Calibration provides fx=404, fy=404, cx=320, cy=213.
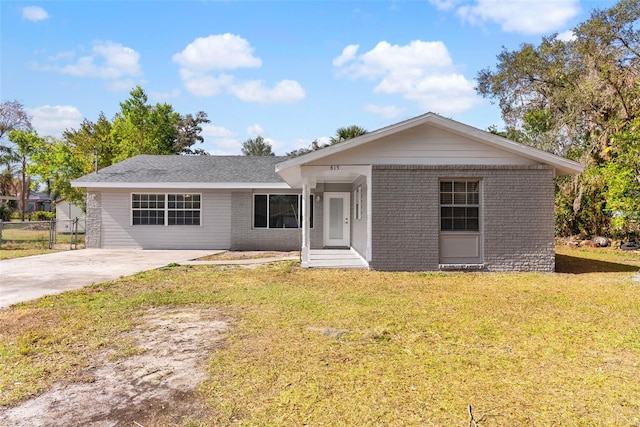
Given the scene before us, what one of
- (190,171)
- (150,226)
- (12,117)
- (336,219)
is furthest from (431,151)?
(12,117)

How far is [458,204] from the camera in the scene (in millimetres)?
10734

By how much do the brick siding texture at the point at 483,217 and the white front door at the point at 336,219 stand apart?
5.56 m

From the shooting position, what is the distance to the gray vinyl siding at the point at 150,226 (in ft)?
54.2

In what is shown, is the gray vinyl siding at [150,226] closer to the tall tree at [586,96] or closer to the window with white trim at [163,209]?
the window with white trim at [163,209]

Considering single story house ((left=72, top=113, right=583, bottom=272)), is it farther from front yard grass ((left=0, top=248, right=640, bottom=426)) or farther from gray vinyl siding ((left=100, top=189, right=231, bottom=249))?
gray vinyl siding ((left=100, top=189, right=231, bottom=249))

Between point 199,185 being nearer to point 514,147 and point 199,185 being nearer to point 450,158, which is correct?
point 450,158

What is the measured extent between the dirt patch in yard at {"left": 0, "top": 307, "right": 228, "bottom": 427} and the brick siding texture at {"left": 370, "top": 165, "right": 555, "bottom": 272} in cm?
637

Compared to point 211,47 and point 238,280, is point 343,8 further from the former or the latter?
point 238,280

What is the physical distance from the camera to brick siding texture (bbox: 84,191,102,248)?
1652cm

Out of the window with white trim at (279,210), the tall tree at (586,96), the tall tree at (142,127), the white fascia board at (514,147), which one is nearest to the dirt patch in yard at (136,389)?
the white fascia board at (514,147)

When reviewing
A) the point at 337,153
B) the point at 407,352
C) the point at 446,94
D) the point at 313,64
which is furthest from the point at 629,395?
the point at 446,94

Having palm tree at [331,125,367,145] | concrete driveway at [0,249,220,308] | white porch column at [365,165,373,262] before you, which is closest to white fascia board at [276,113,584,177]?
white porch column at [365,165,373,262]

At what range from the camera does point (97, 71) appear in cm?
2000

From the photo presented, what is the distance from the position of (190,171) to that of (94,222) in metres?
4.34
